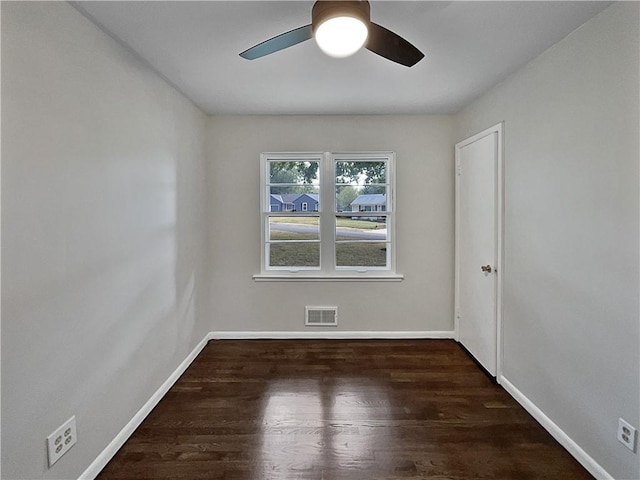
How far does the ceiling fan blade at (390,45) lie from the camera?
1.42 m

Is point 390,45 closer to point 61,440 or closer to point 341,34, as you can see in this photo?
point 341,34

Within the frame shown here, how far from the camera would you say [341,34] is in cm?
131

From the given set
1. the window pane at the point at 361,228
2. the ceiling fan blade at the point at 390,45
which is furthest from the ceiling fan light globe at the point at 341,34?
the window pane at the point at 361,228

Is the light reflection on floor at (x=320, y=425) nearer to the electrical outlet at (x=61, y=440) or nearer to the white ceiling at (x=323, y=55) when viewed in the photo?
the electrical outlet at (x=61, y=440)

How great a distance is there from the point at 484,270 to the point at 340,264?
145 cm

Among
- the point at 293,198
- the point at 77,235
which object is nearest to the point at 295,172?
the point at 293,198

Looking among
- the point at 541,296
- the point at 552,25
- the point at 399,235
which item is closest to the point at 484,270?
the point at 541,296

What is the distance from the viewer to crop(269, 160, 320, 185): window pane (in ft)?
11.8

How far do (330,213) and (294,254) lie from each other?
24.0 inches

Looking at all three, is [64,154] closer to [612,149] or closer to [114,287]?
[114,287]

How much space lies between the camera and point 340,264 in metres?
3.66

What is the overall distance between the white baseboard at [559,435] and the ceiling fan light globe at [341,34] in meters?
2.41

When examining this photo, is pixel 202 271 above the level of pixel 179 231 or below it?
below

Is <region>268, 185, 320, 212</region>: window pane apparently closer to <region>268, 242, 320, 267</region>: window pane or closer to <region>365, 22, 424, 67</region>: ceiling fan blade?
<region>268, 242, 320, 267</region>: window pane
